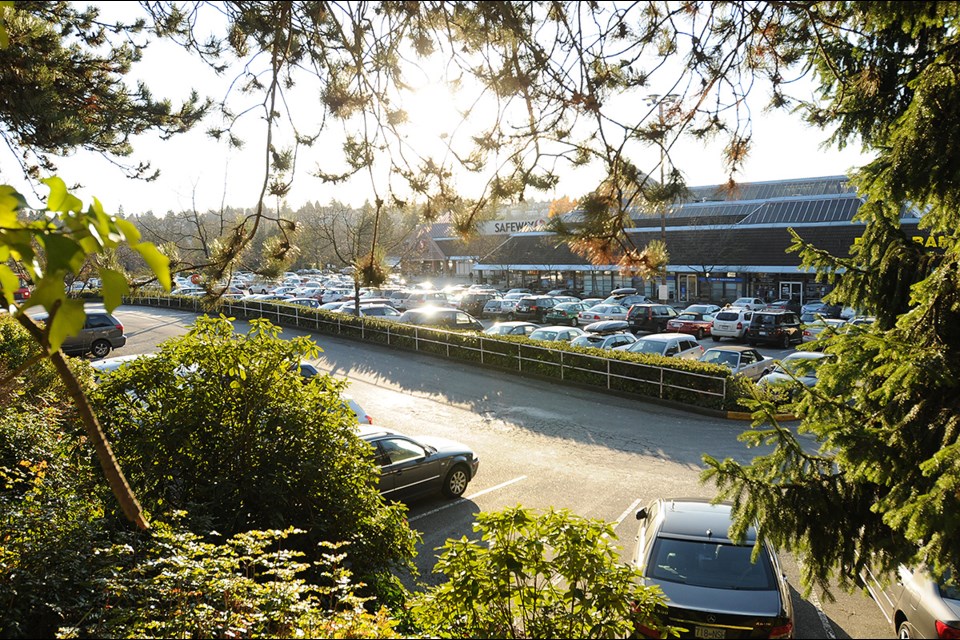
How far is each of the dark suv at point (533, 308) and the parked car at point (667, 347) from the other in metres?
14.5

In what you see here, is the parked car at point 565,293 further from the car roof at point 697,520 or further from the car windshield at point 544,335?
the car roof at point 697,520

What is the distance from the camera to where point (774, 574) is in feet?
22.3

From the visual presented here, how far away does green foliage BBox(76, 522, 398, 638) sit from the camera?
3799 mm

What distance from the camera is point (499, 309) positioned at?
37375mm

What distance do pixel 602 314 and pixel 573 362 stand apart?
556 inches

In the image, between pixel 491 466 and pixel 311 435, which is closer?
pixel 311 435

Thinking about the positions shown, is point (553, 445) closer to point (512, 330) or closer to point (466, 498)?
point (466, 498)

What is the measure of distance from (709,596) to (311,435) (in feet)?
13.3

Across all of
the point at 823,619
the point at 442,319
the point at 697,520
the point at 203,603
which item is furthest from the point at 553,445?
the point at 442,319

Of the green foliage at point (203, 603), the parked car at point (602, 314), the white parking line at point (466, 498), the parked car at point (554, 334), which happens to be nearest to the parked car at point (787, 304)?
the parked car at point (602, 314)

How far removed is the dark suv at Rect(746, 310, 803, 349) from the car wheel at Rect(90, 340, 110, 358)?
978 inches

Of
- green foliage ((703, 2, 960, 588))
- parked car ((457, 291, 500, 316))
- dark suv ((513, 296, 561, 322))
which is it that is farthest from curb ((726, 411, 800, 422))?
parked car ((457, 291, 500, 316))

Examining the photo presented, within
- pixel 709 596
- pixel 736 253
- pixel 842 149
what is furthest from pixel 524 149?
pixel 736 253

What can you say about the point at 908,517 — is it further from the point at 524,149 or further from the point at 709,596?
the point at 524,149
